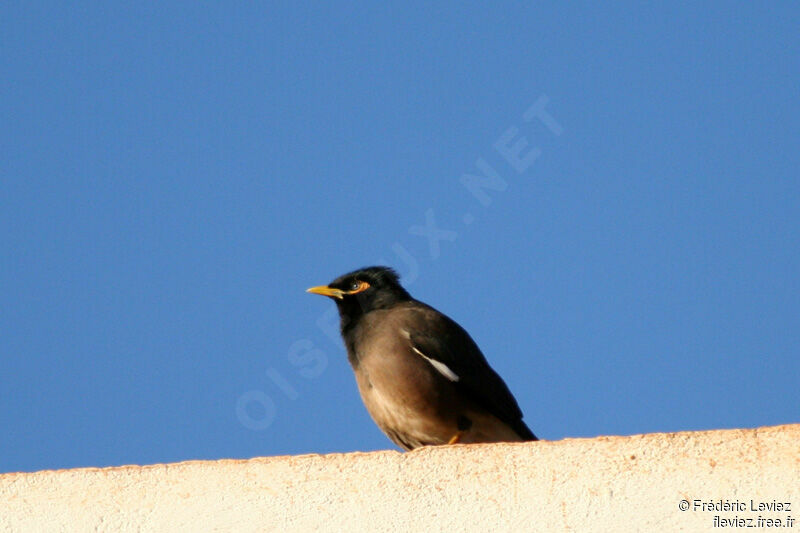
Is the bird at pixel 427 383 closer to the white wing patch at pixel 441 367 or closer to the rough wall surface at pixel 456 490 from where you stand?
the white wing patch at pixel 441 367

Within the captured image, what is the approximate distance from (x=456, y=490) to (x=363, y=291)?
3438 mm

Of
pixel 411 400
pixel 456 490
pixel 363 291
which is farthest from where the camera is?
pixel 363 291

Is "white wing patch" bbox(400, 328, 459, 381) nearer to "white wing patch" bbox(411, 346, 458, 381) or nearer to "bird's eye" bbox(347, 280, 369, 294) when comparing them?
"white wing patch" bbox(411, 346, 458, 381)

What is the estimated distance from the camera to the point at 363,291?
8.16 metres

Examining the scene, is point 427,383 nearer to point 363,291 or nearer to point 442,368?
point 442,368

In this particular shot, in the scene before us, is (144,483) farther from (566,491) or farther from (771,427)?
(771,427)

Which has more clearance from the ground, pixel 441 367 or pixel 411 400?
pixel 441 367

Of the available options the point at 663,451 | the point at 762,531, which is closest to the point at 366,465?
the point at 663,451

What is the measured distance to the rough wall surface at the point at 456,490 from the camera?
4602mm

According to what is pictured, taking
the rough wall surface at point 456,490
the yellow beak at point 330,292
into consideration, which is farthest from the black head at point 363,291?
the rough wall surface at point 456,490

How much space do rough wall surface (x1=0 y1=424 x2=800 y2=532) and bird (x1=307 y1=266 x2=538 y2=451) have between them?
93.0 inches

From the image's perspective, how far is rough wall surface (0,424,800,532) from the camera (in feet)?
15.1

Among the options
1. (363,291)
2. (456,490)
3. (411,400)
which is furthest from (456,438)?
(456,490)

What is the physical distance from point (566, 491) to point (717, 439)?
60cm
